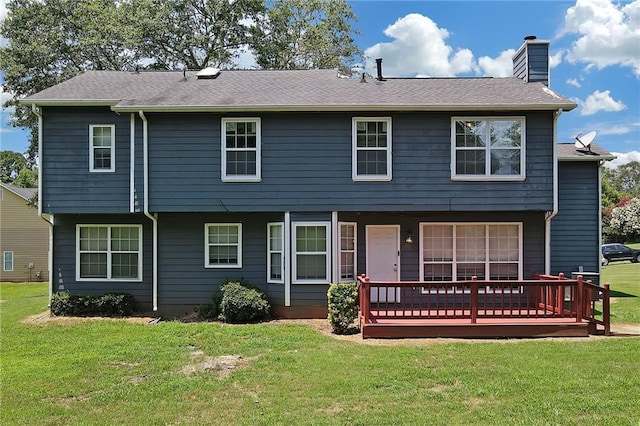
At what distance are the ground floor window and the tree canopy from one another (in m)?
6.40

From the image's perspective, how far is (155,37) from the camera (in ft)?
76.9

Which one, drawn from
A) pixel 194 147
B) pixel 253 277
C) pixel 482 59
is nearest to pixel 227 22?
pixel 482 59

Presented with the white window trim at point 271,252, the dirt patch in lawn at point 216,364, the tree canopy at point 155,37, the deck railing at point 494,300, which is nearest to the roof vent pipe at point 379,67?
the white window trim at point 271,252

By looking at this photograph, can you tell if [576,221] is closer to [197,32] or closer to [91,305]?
[91,305]

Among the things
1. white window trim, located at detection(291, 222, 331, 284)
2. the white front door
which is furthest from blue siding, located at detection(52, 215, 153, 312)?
the white front door

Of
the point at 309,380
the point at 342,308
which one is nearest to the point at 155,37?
the point at 342,308

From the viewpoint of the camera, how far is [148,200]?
11789 mm

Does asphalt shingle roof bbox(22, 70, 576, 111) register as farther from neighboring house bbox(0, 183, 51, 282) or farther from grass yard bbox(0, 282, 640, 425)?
neighboring house bbox(0, 183, 51, 282)

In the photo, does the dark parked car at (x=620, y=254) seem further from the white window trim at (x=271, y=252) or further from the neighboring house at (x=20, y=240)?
the neighboring house at (x=20, y=240)

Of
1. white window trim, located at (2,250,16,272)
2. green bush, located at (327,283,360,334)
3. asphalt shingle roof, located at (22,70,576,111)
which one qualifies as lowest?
white window trim, located at (2,250,16,272)

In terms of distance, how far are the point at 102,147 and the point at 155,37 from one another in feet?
44.5

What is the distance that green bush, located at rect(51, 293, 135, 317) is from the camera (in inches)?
471

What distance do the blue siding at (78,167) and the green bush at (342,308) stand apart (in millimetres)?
6059

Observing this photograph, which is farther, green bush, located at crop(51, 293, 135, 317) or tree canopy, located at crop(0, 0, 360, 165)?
tree canopy, located at crop(0, 0, 360, 165)
